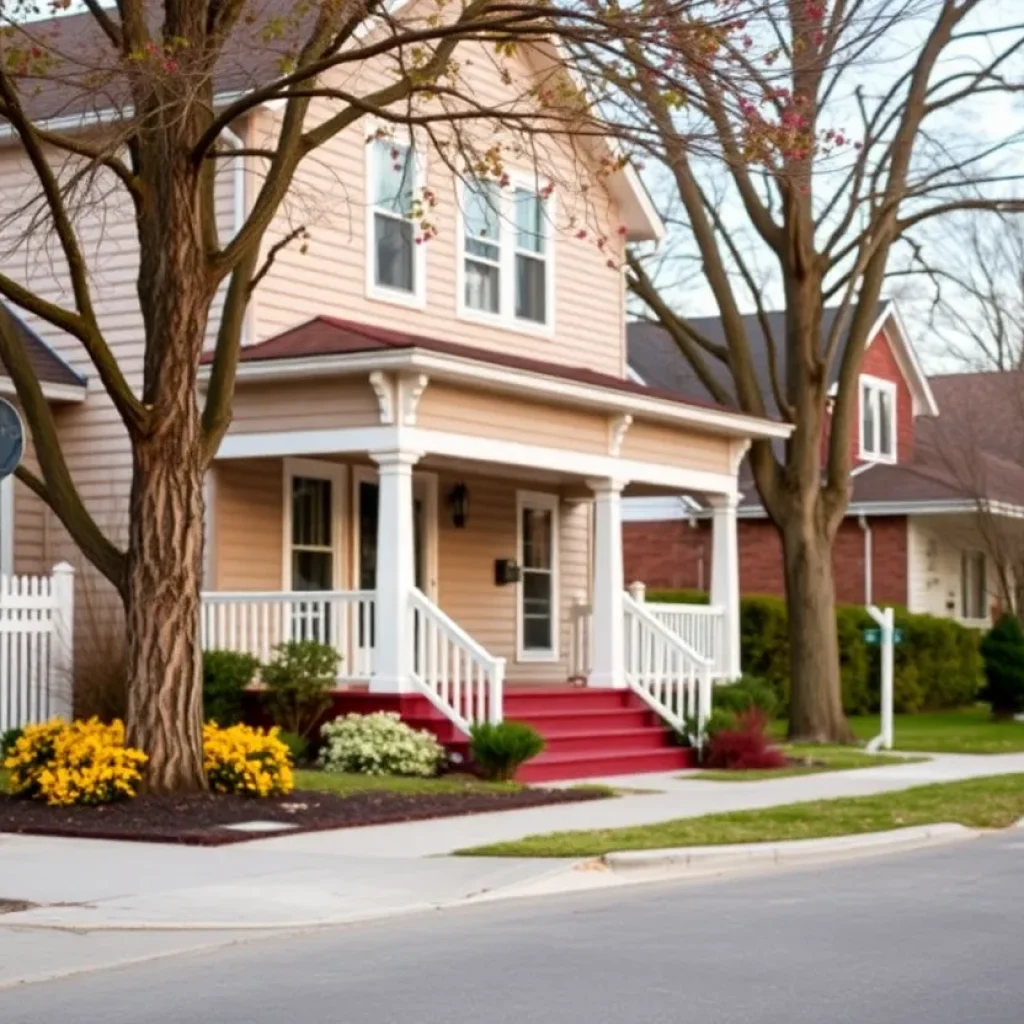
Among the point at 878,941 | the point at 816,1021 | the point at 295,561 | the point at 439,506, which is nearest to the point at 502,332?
the point at 439,506

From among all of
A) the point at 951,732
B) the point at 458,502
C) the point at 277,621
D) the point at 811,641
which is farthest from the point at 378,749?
the point at 951,732

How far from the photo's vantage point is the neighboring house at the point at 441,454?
20188 millimetres

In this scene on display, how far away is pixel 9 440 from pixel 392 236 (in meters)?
11.6

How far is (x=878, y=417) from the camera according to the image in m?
43.2

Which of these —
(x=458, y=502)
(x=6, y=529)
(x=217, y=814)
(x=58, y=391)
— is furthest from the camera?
(x=458, y=502)

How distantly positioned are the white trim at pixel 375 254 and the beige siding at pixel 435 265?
0.19 ft

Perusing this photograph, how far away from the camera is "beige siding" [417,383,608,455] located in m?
20.5

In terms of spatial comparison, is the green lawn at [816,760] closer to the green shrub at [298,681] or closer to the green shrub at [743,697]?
the green shrub at [743,697]

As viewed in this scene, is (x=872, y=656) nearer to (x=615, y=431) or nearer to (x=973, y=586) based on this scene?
(x=973, y=586)

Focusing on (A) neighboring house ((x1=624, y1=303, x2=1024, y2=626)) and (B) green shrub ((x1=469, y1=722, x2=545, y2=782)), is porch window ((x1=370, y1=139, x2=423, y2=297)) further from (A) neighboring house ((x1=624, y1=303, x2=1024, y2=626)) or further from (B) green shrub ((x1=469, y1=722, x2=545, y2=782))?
(A) neighboring house ((x1=624, y1=303, x2=1024, y2=626))

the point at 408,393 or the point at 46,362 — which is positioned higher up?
the point at 46,362

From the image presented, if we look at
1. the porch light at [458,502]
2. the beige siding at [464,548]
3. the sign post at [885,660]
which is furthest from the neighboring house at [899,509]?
the porch light at [458,502]

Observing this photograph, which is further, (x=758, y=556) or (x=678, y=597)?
(x=758, y=556)

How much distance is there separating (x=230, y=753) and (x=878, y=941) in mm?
7371
